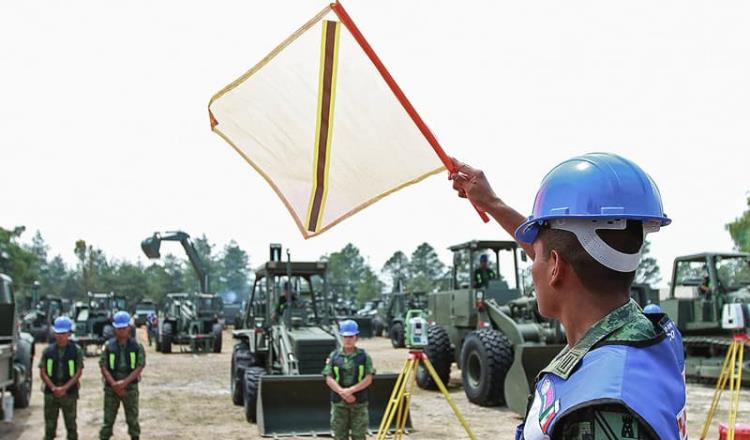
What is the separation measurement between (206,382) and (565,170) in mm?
14901

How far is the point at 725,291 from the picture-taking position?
14406 mm

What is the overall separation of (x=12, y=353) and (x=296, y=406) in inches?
149

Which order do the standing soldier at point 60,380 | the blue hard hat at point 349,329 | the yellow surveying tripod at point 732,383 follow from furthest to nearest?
1. the standing soldier at point 60,380
2. the blue hard hat at point 349,329
3. the yellow surveying tripod at point 732,383

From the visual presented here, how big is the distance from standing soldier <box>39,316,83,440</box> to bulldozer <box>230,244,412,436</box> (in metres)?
2.17

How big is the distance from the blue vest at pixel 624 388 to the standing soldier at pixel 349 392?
19.7ft

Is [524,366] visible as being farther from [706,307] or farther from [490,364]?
[706,307]

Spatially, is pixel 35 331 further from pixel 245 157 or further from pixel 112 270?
pixel 112 270

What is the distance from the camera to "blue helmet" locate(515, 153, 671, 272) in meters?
1.38

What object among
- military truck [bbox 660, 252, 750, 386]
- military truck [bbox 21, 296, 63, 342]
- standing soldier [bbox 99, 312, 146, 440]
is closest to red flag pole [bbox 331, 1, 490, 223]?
standing soldier [bbox 99, 312, 146, 440]

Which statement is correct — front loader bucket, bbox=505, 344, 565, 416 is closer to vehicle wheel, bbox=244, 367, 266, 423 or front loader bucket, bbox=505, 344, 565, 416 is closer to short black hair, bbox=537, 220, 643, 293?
vehicle wheel, bbox=244, 367, 266, 423

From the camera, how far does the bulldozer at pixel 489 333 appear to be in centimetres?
1019

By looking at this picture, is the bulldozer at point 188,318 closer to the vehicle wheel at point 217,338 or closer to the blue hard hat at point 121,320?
the vehicle wheel at point 217,338

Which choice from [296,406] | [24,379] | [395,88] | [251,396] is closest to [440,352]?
[251,396]

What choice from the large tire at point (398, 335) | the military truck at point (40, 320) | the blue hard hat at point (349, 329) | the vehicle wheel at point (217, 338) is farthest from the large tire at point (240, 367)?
the military truck at point (40, 320)
